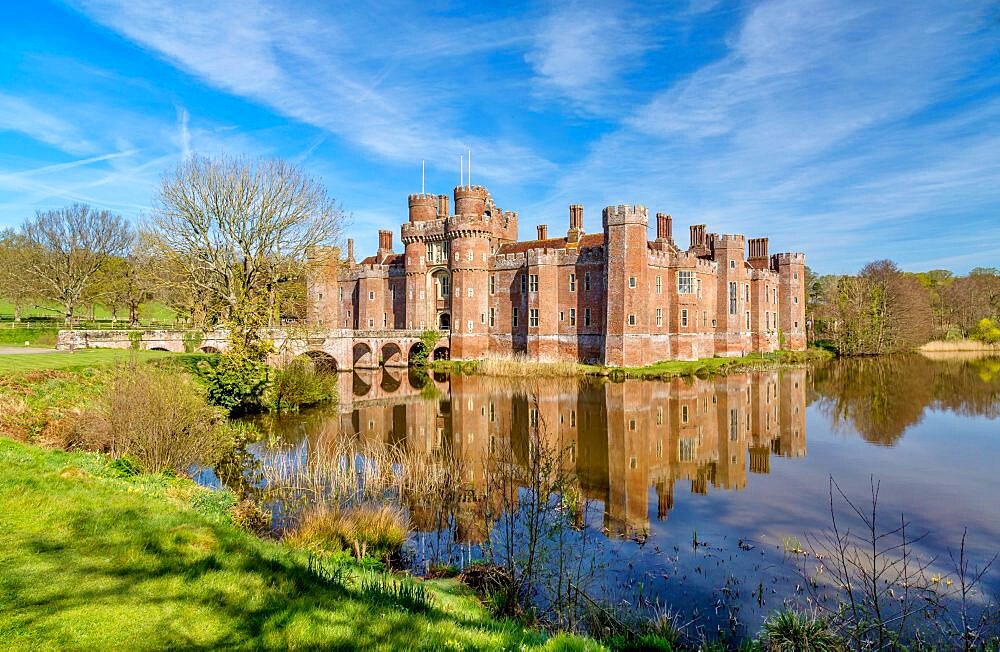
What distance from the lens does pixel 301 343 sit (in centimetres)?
3186

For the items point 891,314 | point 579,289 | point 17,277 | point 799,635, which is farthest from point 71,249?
point 891,314

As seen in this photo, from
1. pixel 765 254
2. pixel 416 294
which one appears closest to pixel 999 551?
pixel 416 294

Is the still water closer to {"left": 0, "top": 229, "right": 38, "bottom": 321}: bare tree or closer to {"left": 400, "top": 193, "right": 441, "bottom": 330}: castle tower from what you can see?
{"left": 400, "top": 193, "right": 441, "bottom": 330}: castle tower

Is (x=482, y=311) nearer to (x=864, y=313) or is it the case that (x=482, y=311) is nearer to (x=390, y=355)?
(x=390, y=355)

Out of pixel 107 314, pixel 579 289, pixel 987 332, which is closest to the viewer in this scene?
pixel 579 289

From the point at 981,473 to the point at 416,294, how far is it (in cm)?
3832

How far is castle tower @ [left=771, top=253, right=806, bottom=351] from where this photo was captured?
5219 cm

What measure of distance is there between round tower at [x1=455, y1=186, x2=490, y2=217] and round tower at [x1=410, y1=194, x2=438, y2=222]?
5.65 m

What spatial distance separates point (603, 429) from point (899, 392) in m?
19.9

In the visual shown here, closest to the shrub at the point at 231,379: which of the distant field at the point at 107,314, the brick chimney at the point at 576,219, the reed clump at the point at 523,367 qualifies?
the reed clump at the point at 523,367

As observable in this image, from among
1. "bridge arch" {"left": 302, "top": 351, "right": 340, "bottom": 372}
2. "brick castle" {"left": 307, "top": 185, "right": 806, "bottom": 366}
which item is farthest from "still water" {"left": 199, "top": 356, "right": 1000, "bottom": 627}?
"brick castle" {"left": 307, "top": 185, "right": 806, "bottom": 366}

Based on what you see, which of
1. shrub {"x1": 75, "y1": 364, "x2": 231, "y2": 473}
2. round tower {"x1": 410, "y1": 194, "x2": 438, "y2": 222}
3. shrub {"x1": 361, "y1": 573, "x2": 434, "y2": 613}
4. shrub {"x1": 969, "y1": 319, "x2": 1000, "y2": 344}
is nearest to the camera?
shrub {"x1": 361, "y1": 573, "x2": 434, "y2": 613}

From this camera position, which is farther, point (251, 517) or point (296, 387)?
point (296, 387)

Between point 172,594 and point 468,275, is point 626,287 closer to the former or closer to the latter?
point 468,275
